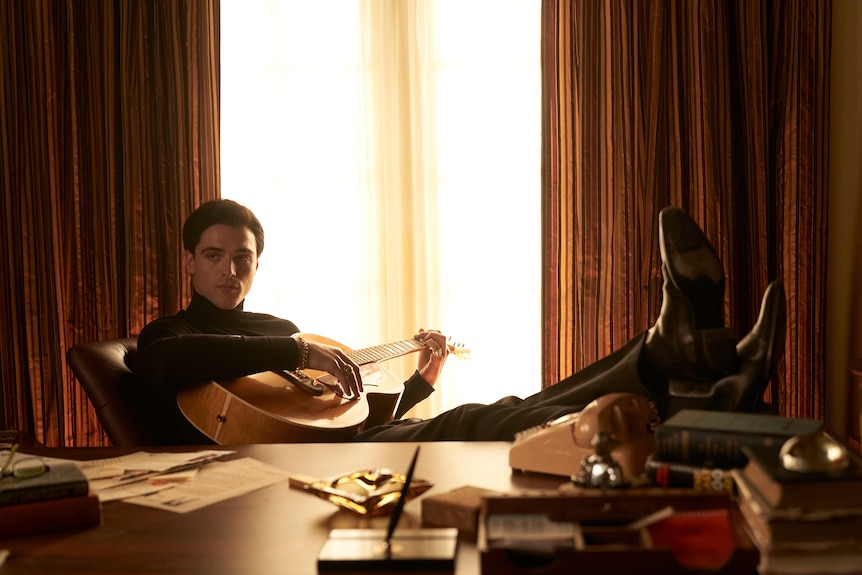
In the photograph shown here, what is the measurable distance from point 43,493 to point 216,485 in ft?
0.82

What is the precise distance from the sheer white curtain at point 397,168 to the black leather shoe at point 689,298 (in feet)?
6.58

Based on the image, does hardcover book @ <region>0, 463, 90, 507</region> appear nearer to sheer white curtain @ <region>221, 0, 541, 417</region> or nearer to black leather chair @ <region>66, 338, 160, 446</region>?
black leather chair @ <region>66, 338, 160, 446</region>

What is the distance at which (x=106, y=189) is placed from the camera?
135 inches

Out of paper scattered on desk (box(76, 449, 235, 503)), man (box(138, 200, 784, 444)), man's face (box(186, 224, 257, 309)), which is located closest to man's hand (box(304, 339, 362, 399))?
man (box(138, 200, 784, 444))

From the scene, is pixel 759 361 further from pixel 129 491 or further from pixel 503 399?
pixel 129 491

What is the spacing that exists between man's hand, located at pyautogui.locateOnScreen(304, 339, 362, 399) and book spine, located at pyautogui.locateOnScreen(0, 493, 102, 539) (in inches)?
41.3

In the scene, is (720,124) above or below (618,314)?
above

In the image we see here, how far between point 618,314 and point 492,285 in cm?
51

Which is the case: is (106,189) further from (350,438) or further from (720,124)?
(720,124)

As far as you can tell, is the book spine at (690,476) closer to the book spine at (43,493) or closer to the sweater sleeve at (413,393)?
the book spine at (43,493)

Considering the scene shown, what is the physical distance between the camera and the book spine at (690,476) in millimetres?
1046

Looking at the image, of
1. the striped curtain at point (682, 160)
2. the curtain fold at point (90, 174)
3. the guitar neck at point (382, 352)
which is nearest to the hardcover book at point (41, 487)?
the guitar neck at point (382, 352)

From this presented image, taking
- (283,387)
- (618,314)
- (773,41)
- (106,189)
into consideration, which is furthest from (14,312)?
(773,41)

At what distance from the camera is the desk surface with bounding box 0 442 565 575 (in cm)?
97
